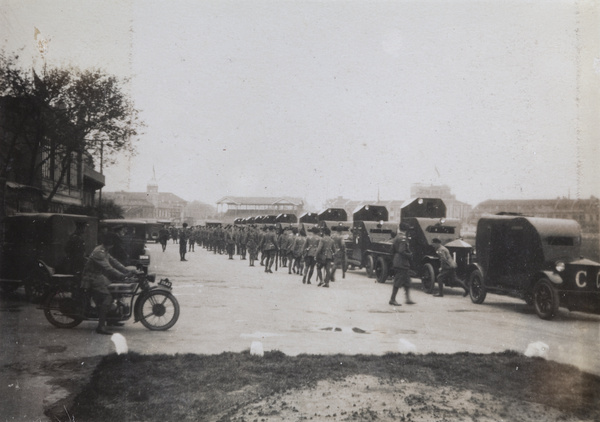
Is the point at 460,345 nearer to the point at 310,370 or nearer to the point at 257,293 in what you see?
the point at 310,370

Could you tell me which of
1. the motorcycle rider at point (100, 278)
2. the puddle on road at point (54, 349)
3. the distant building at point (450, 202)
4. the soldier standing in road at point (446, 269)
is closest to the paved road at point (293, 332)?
the puddle on road at point (54, 349)

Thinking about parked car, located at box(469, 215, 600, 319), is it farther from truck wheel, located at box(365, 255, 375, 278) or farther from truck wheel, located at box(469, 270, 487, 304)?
truck wheel, located at box(365, 255, 375, 278)

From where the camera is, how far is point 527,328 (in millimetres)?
9203

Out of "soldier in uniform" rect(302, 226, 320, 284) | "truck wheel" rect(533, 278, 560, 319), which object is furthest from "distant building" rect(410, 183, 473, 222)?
"truck wheel" rect(533, 278, 560, 319)

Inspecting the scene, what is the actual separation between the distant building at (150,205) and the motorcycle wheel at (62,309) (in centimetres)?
6193

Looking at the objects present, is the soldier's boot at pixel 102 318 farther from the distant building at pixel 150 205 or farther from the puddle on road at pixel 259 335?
the distant building at pixel 150 205

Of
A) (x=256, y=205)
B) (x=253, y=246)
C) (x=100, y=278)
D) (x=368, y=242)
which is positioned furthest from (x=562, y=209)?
(x=256, y=205)

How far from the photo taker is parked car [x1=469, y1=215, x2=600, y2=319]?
33.0ft

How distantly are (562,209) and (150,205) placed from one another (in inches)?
2803

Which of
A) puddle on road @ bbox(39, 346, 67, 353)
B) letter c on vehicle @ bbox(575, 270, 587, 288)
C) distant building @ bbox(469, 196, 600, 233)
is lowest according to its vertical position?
puddle on road @ bbox(39, 346, 67, 353)

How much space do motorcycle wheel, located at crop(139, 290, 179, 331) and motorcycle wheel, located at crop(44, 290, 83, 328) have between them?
3.43 ft

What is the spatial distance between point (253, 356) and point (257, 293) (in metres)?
6.94

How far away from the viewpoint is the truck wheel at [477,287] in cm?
1230

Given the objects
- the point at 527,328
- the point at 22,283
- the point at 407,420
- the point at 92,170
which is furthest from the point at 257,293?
the point at 92,170
